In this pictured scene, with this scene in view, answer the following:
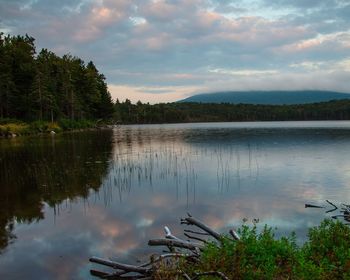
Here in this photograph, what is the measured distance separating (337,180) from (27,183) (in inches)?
660

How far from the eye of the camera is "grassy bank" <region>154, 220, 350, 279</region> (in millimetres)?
6551

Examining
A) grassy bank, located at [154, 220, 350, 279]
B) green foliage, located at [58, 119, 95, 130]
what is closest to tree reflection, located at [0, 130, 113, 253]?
grassy bank, located at [154, 220, 350, 279]

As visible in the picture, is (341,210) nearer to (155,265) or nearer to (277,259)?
(277,259)

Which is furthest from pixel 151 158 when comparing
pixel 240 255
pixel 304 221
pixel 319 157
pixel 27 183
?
pixel 240 255

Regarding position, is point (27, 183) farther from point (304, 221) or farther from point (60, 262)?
point (304, 221)

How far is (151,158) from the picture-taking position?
29500 millimetres

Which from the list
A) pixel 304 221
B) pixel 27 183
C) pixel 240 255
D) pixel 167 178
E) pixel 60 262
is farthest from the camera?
pixel 167 178

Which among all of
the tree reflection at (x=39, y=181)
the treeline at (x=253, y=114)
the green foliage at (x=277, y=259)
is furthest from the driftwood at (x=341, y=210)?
the treeline at (x=253, y=114)

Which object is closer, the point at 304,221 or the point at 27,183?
the point at 304,221

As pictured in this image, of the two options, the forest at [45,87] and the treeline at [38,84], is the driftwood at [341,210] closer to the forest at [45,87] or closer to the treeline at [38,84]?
the forest at [45,87]

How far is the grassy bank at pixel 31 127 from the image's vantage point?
57.8 meters

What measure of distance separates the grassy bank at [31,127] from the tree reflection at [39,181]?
28.5 meters

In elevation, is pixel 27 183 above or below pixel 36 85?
below

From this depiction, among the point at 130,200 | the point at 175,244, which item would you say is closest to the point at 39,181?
the point at 130,200
